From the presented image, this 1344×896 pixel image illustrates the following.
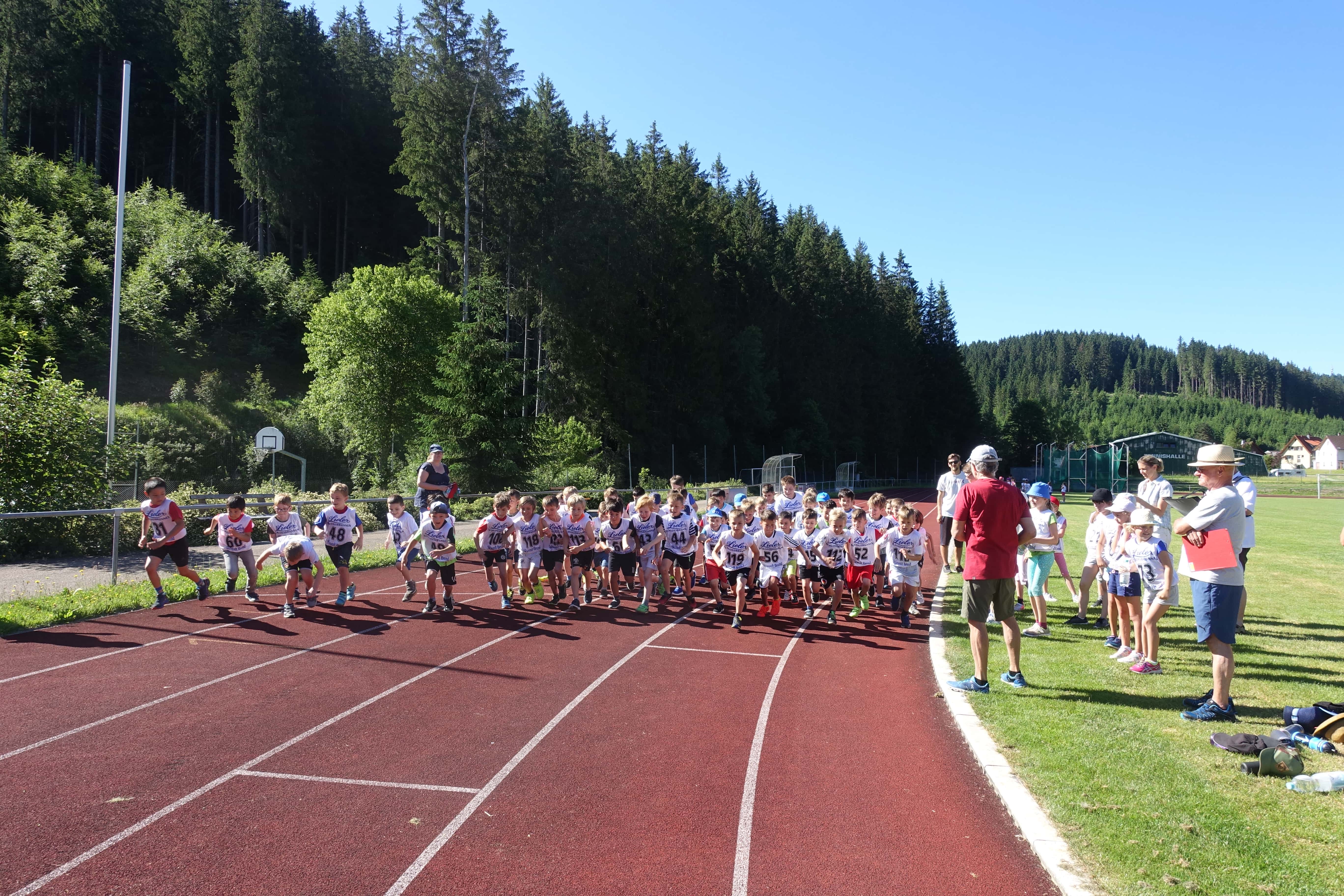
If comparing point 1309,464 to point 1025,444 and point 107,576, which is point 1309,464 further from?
point 107,576

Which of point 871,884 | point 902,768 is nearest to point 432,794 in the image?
point 871,884

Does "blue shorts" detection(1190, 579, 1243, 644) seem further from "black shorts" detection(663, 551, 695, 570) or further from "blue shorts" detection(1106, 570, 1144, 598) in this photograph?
"black shorts" detection(663, 551, 695, 570)

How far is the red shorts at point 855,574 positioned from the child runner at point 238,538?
8.17 m

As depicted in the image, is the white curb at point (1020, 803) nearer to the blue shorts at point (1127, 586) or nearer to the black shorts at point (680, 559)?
the blue shorts at point (1127, 586)

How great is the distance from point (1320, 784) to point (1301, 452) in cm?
18555

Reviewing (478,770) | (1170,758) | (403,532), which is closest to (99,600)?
(403,532)

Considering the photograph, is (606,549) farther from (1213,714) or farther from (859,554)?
(1213,714)

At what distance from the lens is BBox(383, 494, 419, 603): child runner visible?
38.2ft

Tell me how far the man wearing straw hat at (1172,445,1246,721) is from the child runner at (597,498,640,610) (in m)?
7.27

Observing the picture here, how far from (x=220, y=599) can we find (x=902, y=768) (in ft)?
31.3

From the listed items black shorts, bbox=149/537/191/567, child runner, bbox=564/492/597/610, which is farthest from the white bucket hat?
black shorts, bbox=149/537/191/567

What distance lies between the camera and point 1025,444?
10788 cm

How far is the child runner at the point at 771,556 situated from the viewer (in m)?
11.2

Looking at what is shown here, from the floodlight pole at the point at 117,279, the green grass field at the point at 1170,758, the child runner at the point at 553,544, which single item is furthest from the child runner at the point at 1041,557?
the floodlight pole at the point at 117,279
